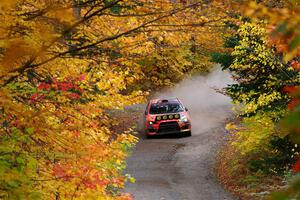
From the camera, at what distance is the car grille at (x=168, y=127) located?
21812mm

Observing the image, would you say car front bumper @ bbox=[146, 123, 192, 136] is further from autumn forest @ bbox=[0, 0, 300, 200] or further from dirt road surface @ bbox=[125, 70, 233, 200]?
autumn forest @ bbox=[0, 0, 300, 200]

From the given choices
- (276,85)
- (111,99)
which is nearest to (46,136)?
(111,99)

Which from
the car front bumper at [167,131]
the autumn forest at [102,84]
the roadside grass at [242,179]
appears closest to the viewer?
the autumn forest at [102,84]

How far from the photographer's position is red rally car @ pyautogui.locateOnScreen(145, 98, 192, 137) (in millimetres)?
21609

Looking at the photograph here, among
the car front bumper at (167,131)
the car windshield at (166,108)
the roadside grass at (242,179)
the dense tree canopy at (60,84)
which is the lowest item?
the dense tree canopy at (60,84)

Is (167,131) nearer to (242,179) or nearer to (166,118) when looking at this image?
(166,118)

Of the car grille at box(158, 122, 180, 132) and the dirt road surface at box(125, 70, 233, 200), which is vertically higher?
the car grille at box(158, 122, 180, 132)

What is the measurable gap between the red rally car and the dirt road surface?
1.89 ft

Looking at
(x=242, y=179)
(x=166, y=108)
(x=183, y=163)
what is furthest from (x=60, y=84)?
(x=166, y=108)

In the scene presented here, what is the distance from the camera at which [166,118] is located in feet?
70.9

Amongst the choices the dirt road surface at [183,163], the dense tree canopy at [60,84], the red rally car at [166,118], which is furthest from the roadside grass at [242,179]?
the dense tree canopy at [60,84]

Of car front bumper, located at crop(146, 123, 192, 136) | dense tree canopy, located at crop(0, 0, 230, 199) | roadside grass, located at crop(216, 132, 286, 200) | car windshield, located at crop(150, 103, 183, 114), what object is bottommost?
dense tree canopy, located at crop(0, 0, 230, 199)

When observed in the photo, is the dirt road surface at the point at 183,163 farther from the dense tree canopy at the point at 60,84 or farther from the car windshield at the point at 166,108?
the dense tree canopy at the point at 60,84

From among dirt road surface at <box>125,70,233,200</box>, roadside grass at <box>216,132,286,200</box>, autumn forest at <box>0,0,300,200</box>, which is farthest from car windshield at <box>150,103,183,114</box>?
roadside grass at <box>216,132,286,200</box>
